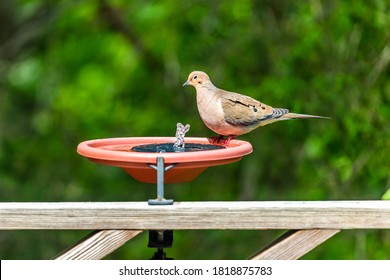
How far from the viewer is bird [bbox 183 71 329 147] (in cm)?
311

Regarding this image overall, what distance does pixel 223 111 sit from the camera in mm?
3129

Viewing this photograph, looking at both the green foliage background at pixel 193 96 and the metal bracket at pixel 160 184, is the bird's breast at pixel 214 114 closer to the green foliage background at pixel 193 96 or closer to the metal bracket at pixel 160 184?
the metal bracket at pixel 160 184

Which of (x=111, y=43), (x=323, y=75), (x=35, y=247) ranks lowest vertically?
(x=35, y=247)

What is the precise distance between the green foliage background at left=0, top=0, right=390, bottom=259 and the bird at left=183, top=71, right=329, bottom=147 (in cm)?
162

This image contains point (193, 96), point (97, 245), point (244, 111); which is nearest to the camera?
point (97, 245)

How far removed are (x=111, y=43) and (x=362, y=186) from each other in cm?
302

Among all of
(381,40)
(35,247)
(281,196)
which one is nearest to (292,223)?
(381,40)

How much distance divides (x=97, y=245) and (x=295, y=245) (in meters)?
0.49

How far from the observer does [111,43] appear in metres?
7.30

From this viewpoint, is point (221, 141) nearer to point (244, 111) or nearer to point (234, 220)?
point (244, 111)

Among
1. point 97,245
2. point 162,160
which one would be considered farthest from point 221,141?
point 97,245

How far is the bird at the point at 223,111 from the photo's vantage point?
3111mm

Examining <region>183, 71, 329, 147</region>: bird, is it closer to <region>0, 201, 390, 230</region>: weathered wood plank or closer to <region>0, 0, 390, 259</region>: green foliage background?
<region>0, 201, 390, 230</region>: weathered wood plank
